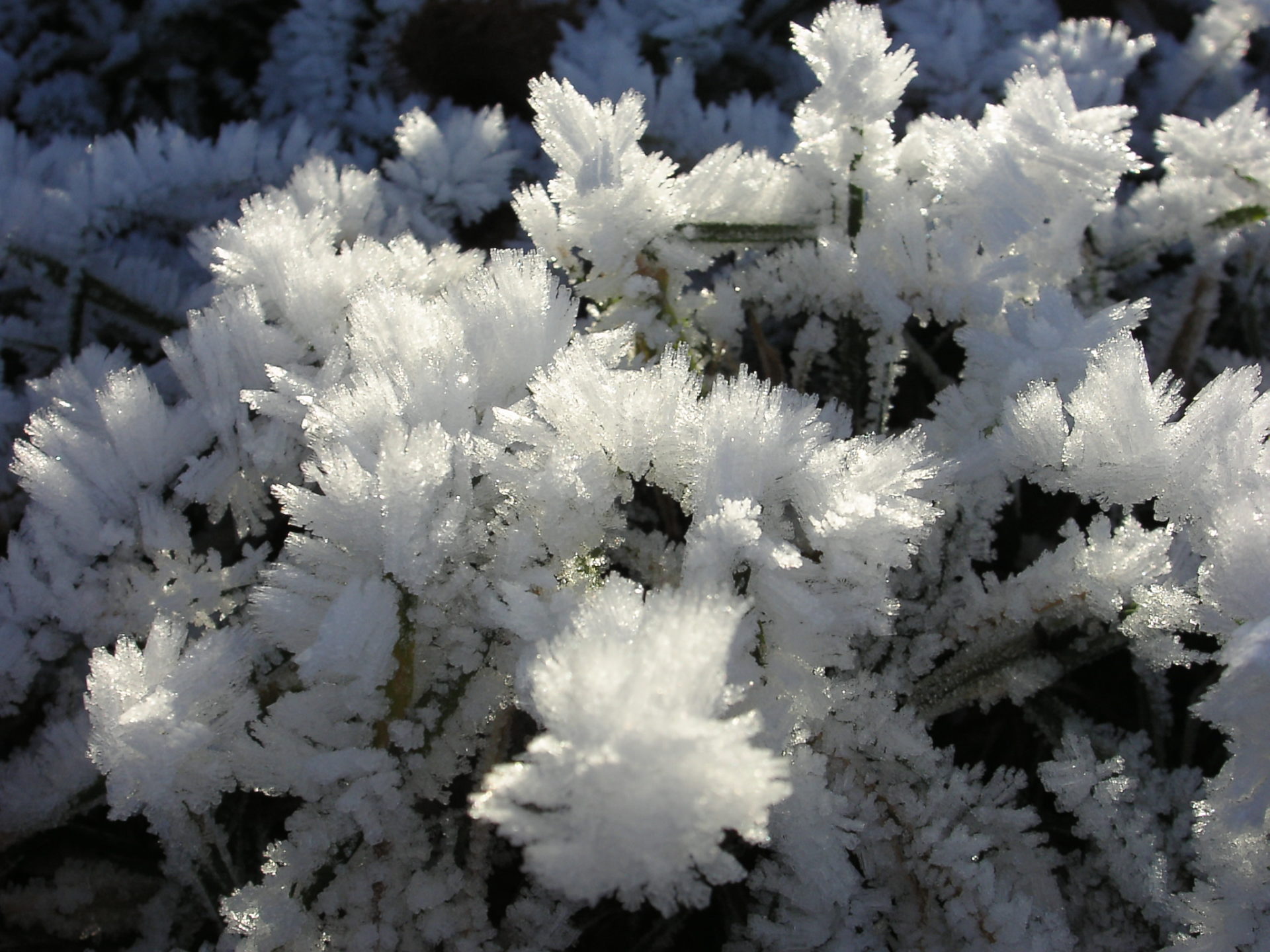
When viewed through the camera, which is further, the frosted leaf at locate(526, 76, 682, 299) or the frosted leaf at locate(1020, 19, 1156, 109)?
the frosted leaf at locate(1020, 19, 1156, 109)

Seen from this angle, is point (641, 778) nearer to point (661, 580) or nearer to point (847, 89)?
point (661, 580)

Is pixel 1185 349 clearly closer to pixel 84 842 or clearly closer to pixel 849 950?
pixel 849 950

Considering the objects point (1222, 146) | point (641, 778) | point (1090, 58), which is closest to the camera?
A: point (641, 778)

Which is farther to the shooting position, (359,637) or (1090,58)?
(1090,58)

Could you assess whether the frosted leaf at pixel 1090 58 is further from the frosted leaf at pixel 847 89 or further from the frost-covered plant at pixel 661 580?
the frosted leaf at pixel 847 89

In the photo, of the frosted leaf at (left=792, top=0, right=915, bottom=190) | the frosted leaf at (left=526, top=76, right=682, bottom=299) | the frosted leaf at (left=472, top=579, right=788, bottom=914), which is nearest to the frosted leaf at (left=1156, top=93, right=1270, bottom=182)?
the frosted leaf at (left=792, top=0, right=915, bottom=190)

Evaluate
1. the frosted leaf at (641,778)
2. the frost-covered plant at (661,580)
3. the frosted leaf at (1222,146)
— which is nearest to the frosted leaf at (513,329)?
the frost-covered plant at (661,580)

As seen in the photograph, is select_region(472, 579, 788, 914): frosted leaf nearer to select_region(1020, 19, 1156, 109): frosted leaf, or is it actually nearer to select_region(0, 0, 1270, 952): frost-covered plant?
select_region(0, 0, 1270, 952): frost-covered plant

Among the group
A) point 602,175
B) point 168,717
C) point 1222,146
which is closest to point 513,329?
point 602,175
